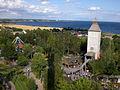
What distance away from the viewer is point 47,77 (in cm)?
1972

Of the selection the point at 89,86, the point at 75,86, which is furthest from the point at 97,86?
the point at 75,86

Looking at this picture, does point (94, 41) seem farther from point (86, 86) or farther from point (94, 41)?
point (86, 86)

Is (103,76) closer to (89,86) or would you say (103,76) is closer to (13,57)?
(89,86)

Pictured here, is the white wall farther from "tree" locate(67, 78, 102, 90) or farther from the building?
"tree" locate(67, 78, 102, 90)

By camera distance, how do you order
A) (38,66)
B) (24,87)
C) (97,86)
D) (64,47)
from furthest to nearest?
(64,47) → (38,66) → (24,87) → (97,86)

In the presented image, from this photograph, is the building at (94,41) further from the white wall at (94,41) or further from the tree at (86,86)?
the tree at (86,86)

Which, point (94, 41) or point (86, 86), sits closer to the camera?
point (86, 86)

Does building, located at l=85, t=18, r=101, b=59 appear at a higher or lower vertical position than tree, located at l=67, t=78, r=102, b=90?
higher

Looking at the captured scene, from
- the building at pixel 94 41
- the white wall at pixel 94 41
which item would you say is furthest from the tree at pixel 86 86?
the white wall at pixel 94 41

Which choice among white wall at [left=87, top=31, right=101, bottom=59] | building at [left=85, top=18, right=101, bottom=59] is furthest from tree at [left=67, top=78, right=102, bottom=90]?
white wall at [left=87, top=31, right=101, bottom=59]

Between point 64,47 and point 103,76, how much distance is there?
17.8m

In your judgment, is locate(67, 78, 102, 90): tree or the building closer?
locate(67, 78, 102, 90): tree

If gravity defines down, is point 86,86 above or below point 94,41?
below

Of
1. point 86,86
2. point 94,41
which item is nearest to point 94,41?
point 94,41
